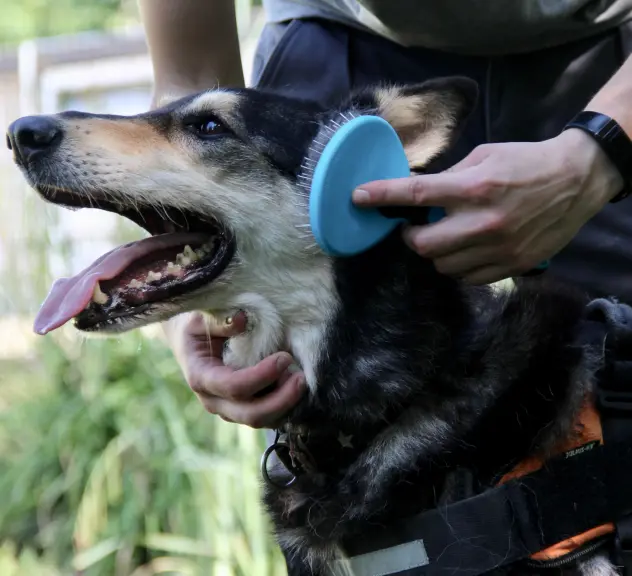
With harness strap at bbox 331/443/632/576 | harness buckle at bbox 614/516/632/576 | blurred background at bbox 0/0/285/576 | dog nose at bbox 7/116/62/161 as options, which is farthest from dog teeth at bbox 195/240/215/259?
blurred background at bbox 0/0/285/576

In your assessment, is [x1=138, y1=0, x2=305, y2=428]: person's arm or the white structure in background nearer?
[x1=138, y1=0, x2=305, y2=428]: person's arm

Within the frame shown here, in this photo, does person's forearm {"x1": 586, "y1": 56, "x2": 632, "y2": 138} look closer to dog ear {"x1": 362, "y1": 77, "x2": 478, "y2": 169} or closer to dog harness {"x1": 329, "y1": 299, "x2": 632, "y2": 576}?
dog ear {"x1": 362, "y1": 77, "x2": 478, "y2": 169}

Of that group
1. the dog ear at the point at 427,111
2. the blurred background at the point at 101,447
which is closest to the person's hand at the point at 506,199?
the dog ear at the point at 427,111

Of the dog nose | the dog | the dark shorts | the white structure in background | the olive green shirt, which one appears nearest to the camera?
the dog

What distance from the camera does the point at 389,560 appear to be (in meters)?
1.72

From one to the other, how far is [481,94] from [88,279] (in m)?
1.26

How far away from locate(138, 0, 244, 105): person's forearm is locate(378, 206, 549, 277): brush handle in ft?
3.47

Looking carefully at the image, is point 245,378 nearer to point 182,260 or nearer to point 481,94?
point 182,260

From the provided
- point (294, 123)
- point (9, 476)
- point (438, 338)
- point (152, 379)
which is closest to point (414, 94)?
point (294, 123)

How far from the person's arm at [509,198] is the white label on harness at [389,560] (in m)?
0.59

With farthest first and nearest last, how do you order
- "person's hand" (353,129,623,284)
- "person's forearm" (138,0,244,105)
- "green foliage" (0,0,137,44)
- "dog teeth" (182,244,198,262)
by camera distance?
"green foliage" (0,0,137,44), "person's forearm" (138,0,244,105), "dog teeth" (182,244,198,262), "person's hand" (353,129,623,284)

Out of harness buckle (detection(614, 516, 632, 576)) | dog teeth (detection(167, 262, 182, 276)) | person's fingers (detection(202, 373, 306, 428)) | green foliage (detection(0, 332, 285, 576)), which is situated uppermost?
dog teeth (detection(167, 262, 182, 276))

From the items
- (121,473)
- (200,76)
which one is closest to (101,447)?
(121,473)

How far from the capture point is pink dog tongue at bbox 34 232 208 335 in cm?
184
